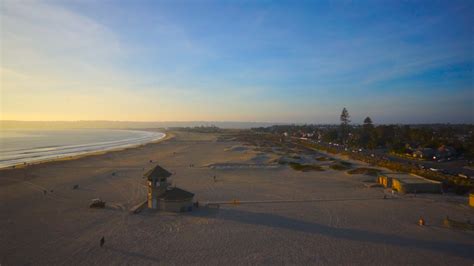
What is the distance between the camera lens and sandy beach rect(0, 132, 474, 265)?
46.3 feet

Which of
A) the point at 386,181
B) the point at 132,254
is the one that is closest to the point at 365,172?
the point at 386,181

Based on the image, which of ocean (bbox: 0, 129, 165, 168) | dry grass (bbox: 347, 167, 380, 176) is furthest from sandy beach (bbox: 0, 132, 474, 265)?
ocean (bbox: 0, 129, 165, 168)

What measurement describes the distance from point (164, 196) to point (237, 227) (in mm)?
5660

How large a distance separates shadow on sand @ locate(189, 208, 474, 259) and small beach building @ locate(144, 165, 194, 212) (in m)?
0.88

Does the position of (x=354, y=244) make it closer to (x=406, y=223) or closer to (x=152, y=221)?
(x=406, y=223)

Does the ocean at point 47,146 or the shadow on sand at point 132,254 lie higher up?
the ocean at point 47,146

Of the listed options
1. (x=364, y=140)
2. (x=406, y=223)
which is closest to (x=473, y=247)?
(x=406, y=223)

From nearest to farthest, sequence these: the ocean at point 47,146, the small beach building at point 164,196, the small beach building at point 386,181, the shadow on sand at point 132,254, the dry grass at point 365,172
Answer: the shadow on sand at point 132,254 < the small beach building at point 164,196 < the small beach building at point 386,181 < the dry grass at point 365,172 < the ocean at point 47,146

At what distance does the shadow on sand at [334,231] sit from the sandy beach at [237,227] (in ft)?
0.16

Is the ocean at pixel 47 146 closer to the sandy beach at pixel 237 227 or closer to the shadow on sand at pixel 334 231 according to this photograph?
the sandy beach at pixel 237 227

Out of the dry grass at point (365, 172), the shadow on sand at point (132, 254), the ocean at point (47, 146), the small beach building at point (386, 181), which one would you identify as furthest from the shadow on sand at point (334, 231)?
the ocean at point (47, 146)

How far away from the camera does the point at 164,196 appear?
2066cm

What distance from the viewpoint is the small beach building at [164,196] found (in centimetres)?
2028

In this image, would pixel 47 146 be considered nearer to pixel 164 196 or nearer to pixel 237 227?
pixel 164 196
